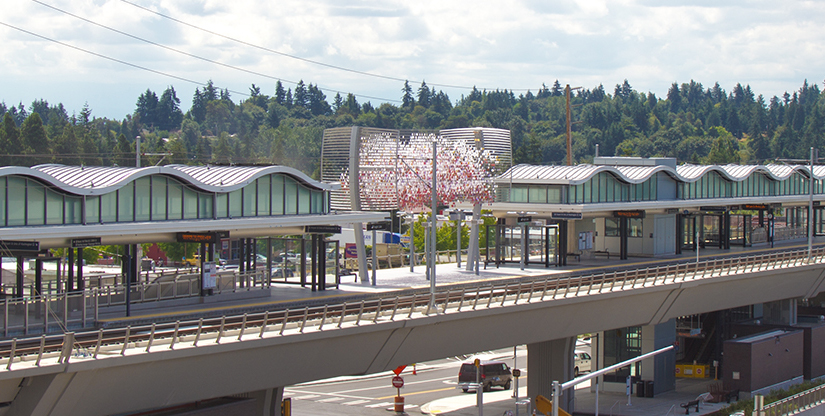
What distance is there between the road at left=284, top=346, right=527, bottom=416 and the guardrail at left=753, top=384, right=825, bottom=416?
1416cm

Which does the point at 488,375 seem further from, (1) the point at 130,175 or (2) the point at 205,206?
(1) the point at 130,175

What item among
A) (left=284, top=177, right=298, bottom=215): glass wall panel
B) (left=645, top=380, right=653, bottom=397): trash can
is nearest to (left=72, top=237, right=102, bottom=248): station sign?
(left=284, top=177, right=298, bottom=215): glass wall panel

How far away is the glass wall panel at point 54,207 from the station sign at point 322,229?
35.8 ft

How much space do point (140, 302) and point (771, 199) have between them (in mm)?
48495

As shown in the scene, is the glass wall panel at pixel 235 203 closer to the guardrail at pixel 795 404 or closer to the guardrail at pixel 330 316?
the guardrail at pixel 330 316

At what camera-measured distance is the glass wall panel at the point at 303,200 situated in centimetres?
3568

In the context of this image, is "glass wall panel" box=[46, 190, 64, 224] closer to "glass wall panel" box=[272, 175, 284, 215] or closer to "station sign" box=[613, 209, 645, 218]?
"glass wall panel" box=[272, 175, 284, 215]

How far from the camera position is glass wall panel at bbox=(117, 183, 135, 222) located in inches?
1129

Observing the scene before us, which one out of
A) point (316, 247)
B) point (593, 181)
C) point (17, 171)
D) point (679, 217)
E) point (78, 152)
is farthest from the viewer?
point (78, 152)

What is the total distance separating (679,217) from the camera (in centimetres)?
5769

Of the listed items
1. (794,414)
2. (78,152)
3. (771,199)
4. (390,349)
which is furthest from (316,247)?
(78,152)

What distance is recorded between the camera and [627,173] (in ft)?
178

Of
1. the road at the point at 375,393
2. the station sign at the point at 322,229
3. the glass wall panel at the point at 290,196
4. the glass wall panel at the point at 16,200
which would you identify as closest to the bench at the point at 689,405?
the road at the point at 375,393

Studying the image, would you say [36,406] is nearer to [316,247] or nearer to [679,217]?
[316,247]
